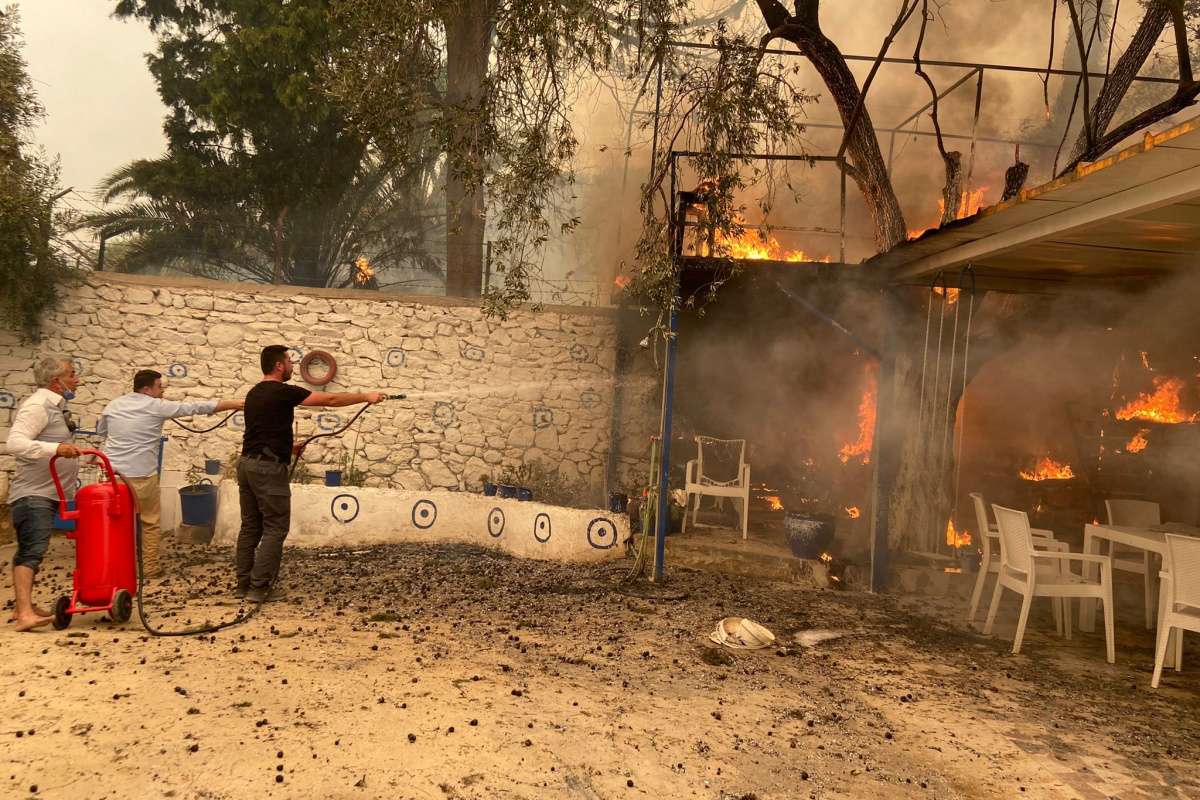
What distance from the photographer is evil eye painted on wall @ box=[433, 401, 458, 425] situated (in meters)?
10.2

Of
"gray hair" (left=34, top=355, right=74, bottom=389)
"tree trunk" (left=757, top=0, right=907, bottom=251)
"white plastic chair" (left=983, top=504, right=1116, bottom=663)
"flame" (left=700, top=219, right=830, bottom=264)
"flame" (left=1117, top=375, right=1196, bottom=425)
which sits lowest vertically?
"white plastic chair" (left=983, top=504, right=1116, bottom=663)

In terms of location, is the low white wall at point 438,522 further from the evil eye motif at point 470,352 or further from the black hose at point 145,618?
the black hose at point 145,618

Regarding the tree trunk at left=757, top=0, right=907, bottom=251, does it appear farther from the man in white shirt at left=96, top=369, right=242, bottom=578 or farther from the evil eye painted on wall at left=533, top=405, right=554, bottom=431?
the man in white shirt at left=96, top=369, right=242, bottom=578

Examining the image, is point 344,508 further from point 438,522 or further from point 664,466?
point 664,466

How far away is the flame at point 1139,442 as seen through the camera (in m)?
9.85

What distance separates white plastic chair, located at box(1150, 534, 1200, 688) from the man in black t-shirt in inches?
236

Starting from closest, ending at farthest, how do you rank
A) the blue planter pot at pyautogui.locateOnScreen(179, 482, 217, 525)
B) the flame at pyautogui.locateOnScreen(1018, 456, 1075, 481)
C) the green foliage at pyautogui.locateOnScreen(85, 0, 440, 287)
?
the blue planter pot at pyautogui.locateOnScreen(179, 482, 217, 525), the flame at pyautogui.locateOnScreen(1018, 456, 1075, 481), the green foliage at pyautogui.locateOnScreen(85, 0, 440, 287)

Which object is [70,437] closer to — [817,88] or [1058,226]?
[1058,226]

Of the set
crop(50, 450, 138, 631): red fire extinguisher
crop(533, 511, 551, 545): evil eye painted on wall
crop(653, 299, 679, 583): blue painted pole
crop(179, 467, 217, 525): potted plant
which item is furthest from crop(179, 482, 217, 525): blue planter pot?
crop(653, 299, 679, 583): blue painted pole

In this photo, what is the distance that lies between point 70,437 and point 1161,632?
25.8 feet

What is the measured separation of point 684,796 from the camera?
11.6 feet

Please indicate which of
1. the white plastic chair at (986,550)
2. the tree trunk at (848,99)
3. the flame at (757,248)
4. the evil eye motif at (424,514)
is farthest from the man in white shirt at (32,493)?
the tree trunk at (848,99)

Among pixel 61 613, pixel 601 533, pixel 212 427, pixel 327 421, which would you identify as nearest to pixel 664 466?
pixel 601 533

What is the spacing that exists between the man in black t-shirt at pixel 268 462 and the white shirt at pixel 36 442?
1.28 metres
